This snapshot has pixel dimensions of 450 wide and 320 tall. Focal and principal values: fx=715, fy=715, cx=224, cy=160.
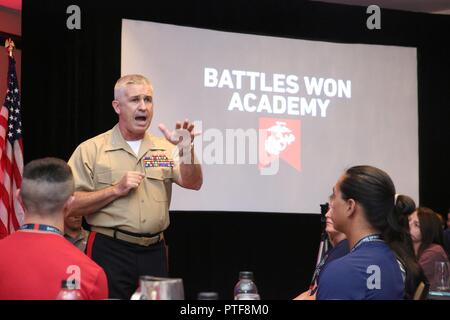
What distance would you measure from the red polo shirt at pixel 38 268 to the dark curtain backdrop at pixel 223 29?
3722 millimetres

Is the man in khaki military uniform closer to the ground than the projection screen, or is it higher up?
closer to the ground

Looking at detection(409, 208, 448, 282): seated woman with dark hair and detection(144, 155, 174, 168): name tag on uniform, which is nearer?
detection(144, 155, 174, 168): name tag on uniform

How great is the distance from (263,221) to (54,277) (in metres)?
4.66

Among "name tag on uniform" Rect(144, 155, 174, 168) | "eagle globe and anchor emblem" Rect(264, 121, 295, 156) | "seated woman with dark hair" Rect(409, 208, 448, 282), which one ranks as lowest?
"seated woman with dark hair" Rect(409, 208, 448, 282)

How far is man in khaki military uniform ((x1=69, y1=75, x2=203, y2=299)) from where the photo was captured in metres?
3.26

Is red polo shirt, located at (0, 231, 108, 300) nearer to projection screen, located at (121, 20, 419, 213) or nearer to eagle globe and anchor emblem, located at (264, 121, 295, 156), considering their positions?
projection screen, located at (121, 20, 419, 213)

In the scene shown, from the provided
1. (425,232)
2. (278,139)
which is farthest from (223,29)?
(425,232)

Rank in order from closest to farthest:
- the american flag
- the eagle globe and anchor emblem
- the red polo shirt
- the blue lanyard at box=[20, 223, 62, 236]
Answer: the red polo shirt
the blue lanyard at box=[20, 223, 62, 236]
the american flag
the eagle globe and anchor emblem

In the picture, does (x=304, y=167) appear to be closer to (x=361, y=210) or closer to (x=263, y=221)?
(x=263, y=221)

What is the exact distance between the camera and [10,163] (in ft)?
17.8

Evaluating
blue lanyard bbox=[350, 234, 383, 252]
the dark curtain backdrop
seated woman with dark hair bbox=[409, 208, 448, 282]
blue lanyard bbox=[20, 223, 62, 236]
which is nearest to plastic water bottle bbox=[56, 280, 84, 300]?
blue lanyard bbox=[20, 223, 62, 236]

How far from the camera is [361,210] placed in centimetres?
228

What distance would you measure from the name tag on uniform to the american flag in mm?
2292

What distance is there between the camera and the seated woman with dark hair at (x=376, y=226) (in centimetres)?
216
